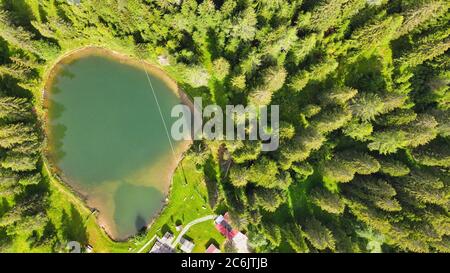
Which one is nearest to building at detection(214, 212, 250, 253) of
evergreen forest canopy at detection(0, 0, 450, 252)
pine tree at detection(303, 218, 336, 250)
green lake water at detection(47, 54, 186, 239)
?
evergreen forest canopy at detection(0, 0, 450, 252)

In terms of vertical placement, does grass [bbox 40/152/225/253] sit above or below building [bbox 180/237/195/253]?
above

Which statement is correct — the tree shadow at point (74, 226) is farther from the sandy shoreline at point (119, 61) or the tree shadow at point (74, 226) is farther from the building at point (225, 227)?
the building at point (225, 227)

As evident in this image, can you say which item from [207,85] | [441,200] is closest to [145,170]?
[207,85]

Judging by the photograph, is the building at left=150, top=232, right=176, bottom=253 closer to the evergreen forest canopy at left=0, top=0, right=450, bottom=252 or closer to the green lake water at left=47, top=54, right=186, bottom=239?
the green lake water at left=47, top=54, right=186, bottom=239

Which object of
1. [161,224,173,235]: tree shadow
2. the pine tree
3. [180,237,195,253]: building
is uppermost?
the pine tree
